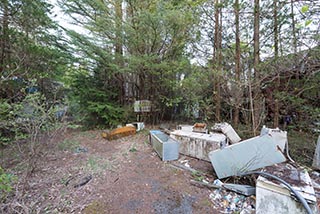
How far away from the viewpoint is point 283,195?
1.80 metres

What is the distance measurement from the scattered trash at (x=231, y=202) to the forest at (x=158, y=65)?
201 centimetres

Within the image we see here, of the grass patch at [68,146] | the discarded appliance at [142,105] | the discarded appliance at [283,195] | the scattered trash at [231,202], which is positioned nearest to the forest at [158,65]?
the discarded appliance at [142,105]

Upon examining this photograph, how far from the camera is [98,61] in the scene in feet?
20.0

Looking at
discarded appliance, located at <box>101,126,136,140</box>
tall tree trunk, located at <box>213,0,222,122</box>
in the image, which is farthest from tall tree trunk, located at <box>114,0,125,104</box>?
tall tree trunk, located at <box>213,0,222,122</box>

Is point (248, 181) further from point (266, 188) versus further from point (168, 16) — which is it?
point (168, 16)

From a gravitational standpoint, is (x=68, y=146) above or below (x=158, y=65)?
below

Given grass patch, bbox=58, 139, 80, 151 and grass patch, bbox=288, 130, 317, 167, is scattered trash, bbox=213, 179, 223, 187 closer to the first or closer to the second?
grass patch, bbox=288, 130, 317, 167

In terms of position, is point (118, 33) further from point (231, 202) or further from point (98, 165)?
point (231, 202)

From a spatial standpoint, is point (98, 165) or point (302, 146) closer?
point (98, 165)

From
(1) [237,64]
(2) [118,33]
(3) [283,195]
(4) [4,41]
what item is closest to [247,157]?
(3) [283,195]

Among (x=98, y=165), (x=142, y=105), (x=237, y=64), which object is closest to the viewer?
(x=98, y=165)

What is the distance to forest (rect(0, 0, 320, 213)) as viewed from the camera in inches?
142

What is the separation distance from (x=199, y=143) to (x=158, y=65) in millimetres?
3011

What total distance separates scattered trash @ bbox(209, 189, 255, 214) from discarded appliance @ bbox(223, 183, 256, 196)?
5cm
